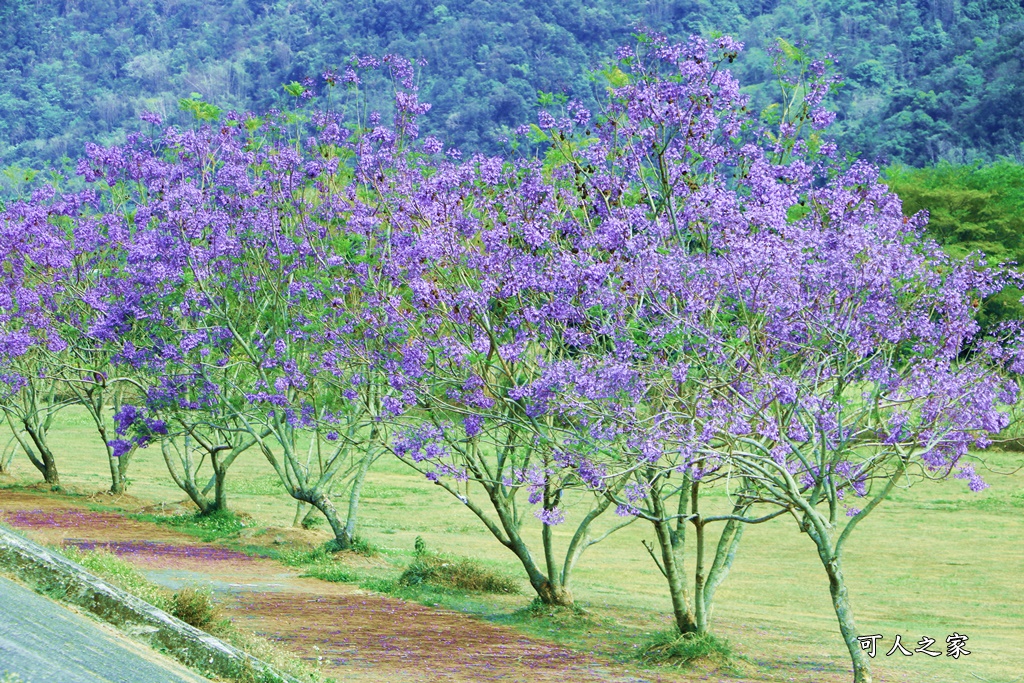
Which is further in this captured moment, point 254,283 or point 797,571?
point 797,571

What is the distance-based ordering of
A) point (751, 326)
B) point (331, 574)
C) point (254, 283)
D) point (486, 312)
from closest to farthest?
point (751, 326) < point (486, 312) < point (331, 574) < point (254, 283)

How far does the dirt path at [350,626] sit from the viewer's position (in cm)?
1167

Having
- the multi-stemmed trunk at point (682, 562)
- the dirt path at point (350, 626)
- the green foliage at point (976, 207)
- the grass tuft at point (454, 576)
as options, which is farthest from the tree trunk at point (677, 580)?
the green foliage at point (976, 207)

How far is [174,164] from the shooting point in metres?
19.7

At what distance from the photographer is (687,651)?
1277cm

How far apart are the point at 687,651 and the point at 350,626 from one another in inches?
159

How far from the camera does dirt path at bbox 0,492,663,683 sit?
38.3 ft

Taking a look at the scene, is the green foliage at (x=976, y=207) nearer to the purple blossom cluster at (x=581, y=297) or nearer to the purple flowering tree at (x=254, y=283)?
the purple flowering tree at (x=254, y=283)

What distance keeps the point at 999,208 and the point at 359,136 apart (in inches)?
1411

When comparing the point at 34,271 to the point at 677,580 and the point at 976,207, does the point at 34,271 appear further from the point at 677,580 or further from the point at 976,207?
the point at 976,207

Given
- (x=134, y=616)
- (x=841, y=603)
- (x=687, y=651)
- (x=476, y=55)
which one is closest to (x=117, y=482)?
(x=687, y=651)

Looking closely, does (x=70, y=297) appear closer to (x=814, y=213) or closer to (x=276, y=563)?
(x=276, y=563)

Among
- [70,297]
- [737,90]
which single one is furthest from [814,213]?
[70,297]

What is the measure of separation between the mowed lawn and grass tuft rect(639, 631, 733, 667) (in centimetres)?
30
